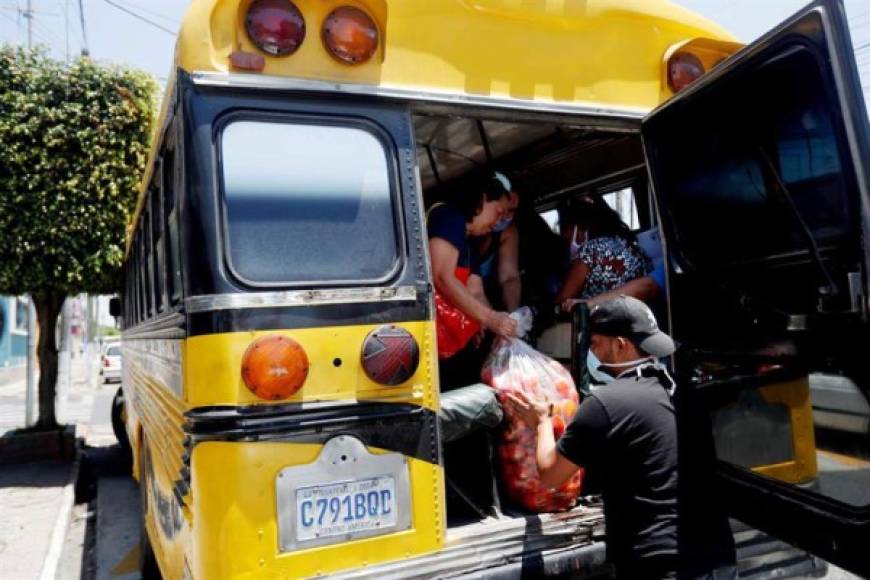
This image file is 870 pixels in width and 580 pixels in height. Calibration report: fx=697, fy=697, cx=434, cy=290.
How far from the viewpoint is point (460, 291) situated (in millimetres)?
3086

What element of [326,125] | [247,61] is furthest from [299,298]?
[247,61]

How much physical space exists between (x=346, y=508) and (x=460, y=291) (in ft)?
3.77

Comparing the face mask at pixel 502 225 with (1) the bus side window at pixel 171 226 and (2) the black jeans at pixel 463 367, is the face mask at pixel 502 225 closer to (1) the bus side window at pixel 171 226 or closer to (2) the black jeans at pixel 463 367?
(2) the black jeans at pixel 463 367

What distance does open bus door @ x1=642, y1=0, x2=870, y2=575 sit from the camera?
Result: 76.3 inches

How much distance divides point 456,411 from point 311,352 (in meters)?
0.72

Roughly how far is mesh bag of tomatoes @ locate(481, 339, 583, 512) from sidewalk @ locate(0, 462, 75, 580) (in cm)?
402

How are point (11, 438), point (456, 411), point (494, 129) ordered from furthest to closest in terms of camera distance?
point (11, 438) < point (494, 129) < point (456, 411)

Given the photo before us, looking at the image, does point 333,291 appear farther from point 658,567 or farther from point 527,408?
point 658,567

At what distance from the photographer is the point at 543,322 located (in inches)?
174

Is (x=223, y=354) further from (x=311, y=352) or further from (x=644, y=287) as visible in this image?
(x=644, y=287)

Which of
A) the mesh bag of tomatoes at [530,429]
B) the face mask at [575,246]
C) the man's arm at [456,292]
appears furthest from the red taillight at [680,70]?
the mesh bag of tomatoes at [530,429]

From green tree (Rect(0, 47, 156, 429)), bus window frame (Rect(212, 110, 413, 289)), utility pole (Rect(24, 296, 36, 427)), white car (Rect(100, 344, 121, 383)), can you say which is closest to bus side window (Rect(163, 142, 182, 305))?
bus window frame (Rect(212, 110, 413, 289))

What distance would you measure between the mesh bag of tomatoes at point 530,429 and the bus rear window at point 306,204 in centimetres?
81

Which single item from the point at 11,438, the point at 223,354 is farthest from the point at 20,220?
the point at 223,354
